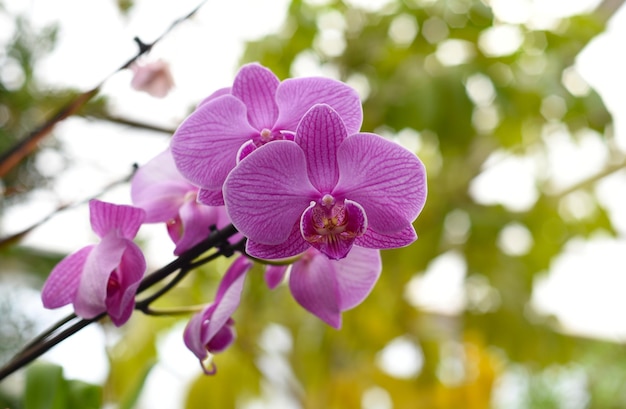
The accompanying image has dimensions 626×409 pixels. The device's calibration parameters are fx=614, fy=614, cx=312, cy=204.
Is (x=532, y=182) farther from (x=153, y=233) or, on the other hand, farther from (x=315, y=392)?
(x=153, y=233)

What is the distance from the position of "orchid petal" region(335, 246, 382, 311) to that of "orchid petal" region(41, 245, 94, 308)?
0.11 meters

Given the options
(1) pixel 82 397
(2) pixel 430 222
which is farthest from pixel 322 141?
(2) pixel 430 222

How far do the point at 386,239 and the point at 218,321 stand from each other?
0.08 meters

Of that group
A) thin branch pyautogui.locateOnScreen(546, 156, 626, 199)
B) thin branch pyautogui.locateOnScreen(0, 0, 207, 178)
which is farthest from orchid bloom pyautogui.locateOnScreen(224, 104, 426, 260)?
thin branch pyautogui.locateOnScreen(546, 156, 626, 199)

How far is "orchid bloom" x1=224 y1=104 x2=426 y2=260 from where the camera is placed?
215mm

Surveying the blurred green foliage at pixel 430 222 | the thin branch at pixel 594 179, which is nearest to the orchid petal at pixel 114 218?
the blurred green foliage at pixel 430 222

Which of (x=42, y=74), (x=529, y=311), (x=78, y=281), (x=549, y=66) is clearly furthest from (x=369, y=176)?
(x=529, y=311)

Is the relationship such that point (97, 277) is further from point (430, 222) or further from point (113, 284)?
point (430, 222)

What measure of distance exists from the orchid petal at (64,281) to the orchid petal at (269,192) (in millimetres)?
96

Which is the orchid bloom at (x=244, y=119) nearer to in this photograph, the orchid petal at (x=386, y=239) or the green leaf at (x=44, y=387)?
the orchid petal at (x=386, y=239)

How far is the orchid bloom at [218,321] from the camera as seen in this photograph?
26 cm

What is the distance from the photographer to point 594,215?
1.27 meters

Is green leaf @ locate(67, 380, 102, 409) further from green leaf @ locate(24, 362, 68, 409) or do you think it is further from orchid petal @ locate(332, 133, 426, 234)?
orchid petal @ locate(332, 133, 426, 234)

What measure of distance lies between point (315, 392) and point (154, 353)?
28cm
